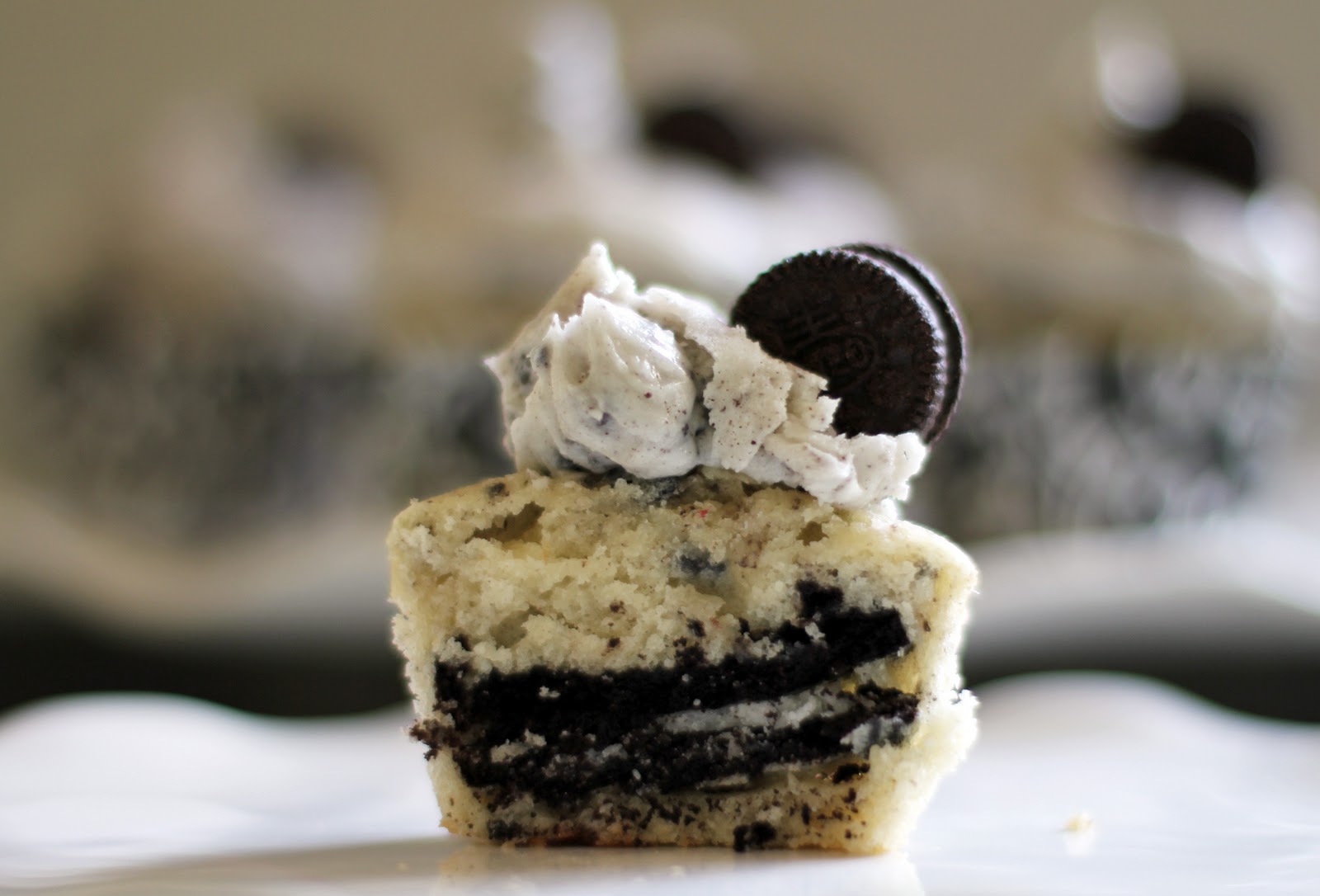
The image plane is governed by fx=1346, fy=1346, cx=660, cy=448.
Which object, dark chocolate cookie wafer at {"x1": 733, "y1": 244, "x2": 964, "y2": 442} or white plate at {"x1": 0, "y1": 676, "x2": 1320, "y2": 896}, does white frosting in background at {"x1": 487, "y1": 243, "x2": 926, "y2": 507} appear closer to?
dark chocolate cookie wafer at {"x1": 733, "y1": 244, "x2": 964, "y2": 442}

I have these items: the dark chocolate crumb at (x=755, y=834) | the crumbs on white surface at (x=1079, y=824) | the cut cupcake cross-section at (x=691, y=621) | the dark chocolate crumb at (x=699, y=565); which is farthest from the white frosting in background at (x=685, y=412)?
the crumbs on white surface at (x=1079, y=824)

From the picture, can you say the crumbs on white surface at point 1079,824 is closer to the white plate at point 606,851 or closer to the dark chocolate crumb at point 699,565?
the white plate at point 606,851

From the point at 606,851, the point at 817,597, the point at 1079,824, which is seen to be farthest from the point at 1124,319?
the point at 606,851

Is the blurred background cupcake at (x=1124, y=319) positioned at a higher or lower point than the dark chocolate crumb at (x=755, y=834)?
higher

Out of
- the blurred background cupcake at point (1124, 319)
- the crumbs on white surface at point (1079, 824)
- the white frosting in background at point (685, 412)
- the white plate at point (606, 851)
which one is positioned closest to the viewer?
the white plate at point (606, 851)

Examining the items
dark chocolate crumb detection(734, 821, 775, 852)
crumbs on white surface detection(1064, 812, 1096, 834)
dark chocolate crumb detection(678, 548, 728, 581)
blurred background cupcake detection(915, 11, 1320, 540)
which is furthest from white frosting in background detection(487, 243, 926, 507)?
blurred background cupcake detection(915, 11, 1320, 540)

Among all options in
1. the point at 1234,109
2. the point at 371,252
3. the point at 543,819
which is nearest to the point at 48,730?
the point at 543,819
